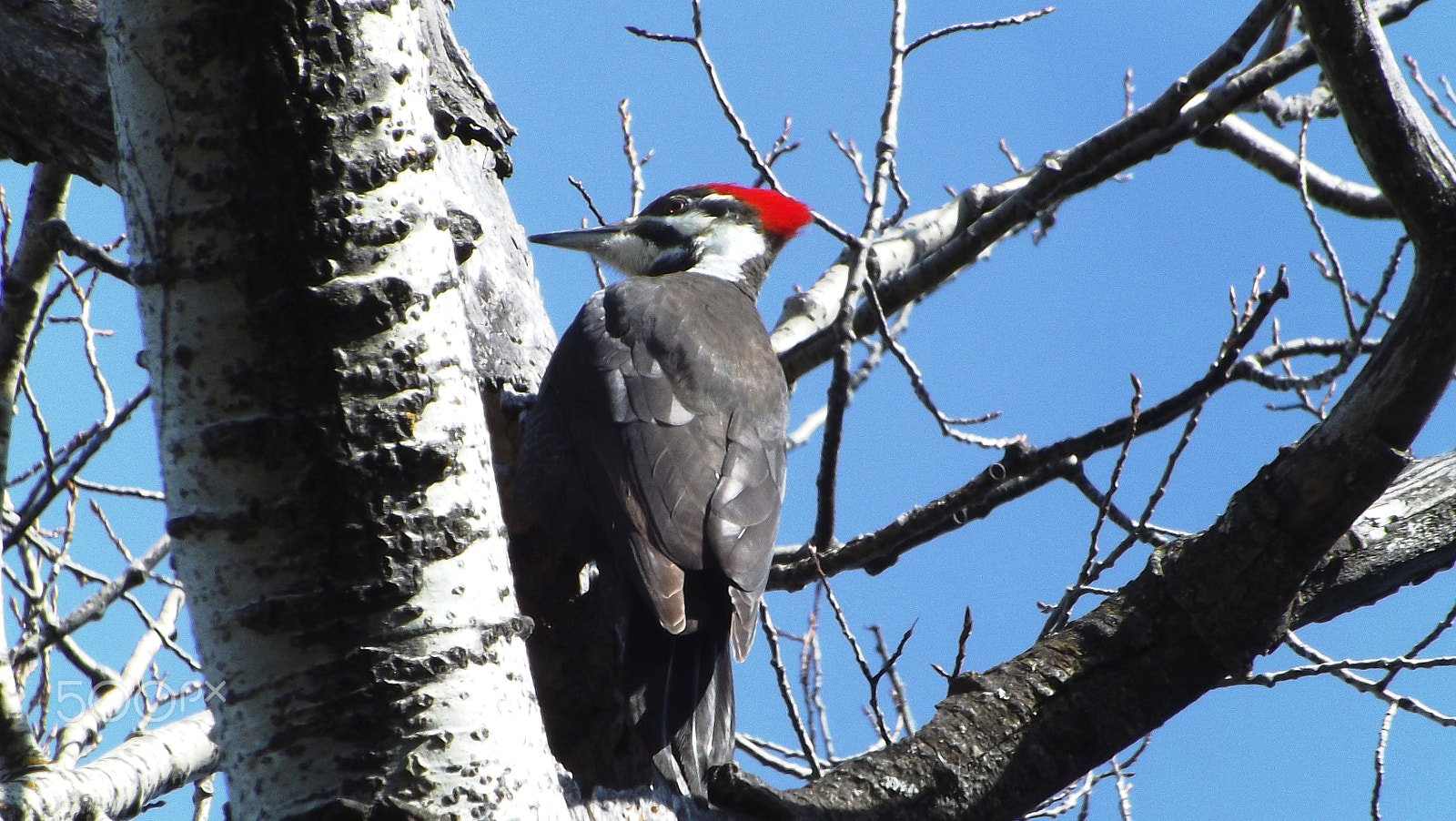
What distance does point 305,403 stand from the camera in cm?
125

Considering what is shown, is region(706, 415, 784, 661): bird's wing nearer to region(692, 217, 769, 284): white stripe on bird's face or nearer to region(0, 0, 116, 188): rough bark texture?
region(692, 217, 769, 284): white stripe on bird's face

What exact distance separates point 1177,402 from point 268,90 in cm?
197

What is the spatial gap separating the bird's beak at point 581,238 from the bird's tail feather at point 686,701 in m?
1.81

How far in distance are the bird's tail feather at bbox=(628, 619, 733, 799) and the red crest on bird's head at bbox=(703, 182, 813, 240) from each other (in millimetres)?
2243

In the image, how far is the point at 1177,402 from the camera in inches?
96.4

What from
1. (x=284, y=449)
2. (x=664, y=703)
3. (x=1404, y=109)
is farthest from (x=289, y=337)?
(x=1404, y=109)

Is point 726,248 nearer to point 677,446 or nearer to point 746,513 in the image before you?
point 677,446

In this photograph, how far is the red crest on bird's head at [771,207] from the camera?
4332 millimetres

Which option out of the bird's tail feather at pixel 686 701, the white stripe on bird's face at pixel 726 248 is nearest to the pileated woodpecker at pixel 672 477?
the bird's tail feather at pixel 686 701

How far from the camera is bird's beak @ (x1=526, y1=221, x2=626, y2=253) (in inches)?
151

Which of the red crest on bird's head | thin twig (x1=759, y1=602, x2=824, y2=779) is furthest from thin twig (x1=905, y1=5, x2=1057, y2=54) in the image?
thin twig (x1=759, y1=602, x2=824, y2=779)

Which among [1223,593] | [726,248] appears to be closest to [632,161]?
[726,248]

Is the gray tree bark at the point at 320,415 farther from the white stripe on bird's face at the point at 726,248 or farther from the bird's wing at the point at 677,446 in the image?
the white stripe on bird's face at the point at 726,248

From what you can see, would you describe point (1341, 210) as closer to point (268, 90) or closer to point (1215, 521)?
point (1215, 521)
